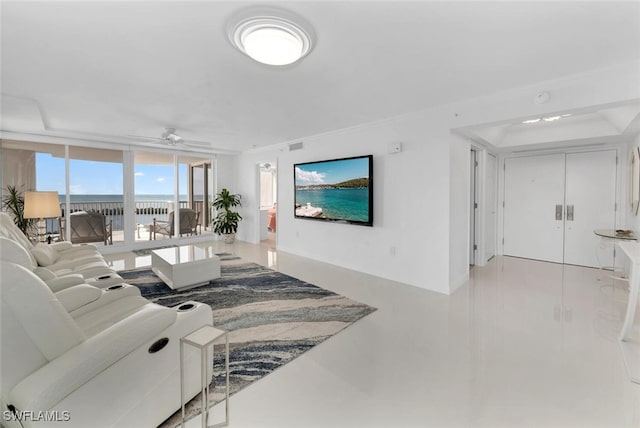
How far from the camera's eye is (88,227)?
5.75 meters

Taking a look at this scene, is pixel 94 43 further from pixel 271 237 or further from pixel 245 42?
pixel 271 237

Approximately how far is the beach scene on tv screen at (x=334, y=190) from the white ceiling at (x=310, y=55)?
104cm

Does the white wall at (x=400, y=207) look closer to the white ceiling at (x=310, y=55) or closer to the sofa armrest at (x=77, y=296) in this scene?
the white ceiling at (x=310, y=55)

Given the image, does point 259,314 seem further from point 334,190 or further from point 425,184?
point 425,184

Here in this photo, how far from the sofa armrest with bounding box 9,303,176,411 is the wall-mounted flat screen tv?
11.1 feet

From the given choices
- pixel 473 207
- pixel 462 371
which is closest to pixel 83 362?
pixel 462 371

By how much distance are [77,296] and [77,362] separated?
113 cm

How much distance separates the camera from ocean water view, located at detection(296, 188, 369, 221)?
14.5 ft

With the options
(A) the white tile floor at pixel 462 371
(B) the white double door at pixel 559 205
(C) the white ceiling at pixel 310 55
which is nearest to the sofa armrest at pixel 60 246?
(C) the white ceiling at pixel 310 55

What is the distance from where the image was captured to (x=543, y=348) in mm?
2346

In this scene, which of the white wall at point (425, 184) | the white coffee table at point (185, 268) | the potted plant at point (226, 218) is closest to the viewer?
the white wall at point (425, 184)

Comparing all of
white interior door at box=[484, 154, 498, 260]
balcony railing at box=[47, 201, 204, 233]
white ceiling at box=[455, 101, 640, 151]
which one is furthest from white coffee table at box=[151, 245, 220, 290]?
white interior door at box=[484, 154, 498, 260]

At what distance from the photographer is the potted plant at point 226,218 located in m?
7.15

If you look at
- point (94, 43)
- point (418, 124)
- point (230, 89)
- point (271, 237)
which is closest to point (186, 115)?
point (230, 89)
